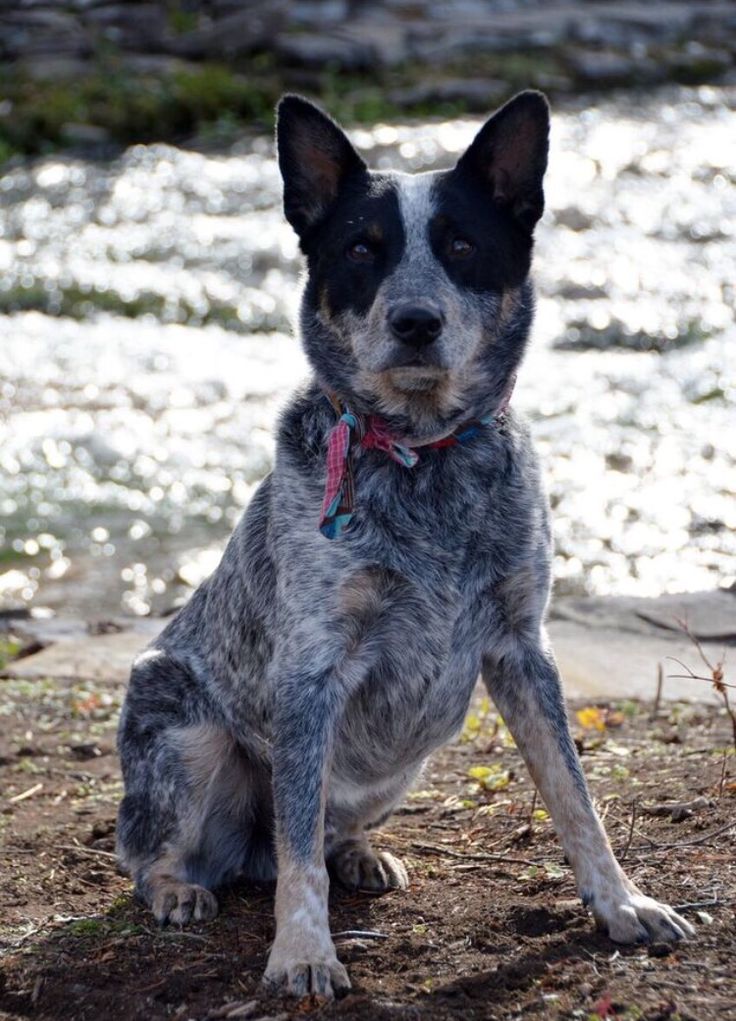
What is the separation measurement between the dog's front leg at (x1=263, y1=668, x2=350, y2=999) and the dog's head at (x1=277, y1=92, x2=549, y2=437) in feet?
2.39

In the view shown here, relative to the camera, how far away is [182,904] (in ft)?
11.8

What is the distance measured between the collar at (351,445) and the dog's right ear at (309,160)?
49 cm

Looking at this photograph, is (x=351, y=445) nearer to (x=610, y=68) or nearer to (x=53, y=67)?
(x=610, y=68)

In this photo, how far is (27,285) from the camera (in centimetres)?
1155

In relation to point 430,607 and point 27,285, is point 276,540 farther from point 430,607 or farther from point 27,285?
point 27,285

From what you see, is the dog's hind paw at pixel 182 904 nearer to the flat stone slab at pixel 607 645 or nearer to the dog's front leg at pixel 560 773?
the dog's front leg at pixel 560 773

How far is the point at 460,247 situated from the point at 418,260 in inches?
4.6

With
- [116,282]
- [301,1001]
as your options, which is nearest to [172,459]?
[116,282]

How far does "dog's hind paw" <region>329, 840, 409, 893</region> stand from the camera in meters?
3.80

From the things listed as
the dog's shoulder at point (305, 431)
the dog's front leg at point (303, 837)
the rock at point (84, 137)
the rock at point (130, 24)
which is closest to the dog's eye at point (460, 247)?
the dog's shoulder at point (305, 431)

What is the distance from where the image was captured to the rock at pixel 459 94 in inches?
549

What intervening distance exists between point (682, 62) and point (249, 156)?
476 cm

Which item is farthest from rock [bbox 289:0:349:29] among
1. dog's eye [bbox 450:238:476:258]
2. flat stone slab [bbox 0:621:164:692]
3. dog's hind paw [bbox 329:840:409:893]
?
dog's hind paw [bbox 329:840:409:893]

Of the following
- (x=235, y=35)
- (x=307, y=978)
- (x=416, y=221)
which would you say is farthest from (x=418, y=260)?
(x=235, y=35)
